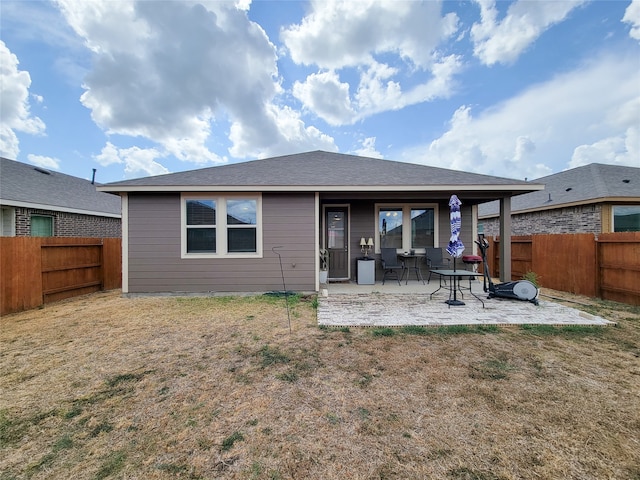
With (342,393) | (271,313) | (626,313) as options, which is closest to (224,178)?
(271,313)

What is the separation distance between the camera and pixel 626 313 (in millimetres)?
4738

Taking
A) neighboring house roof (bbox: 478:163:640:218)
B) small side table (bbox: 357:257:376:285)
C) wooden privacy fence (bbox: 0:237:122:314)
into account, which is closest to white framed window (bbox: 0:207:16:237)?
wooden privacy fence (bbox: 0:237:122:314)

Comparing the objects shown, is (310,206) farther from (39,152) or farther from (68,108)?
(39,152)

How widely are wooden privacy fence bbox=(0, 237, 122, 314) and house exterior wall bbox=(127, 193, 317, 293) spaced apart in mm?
1493

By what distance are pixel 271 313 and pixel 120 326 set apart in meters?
2.32

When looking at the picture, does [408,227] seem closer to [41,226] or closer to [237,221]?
[237,221]

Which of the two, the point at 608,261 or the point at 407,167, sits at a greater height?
the point at 407,167

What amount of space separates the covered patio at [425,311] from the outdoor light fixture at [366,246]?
138cm

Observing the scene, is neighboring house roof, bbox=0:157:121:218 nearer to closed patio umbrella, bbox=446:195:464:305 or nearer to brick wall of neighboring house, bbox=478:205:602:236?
closed patio umbrella, bbox=446:195:464:305

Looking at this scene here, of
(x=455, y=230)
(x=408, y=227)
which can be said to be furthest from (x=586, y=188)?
(x=455, y=230)

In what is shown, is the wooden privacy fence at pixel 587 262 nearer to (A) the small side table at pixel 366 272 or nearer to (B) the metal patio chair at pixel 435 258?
(B) the metal patio chair at pixel 435 258

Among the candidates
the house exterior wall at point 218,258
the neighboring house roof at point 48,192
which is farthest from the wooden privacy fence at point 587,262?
the neighboring house roof at point 48,192

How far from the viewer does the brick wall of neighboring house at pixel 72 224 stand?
27.4ft

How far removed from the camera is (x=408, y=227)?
25.0 feet
